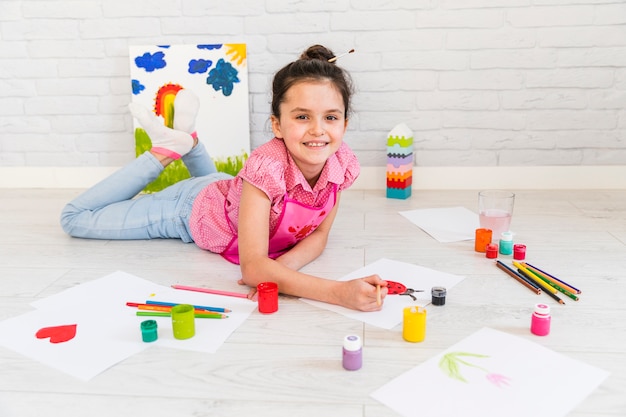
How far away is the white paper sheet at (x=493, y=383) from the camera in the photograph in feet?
2.76

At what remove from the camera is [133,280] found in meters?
1.38

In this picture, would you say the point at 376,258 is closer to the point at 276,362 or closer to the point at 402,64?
→ the point at 276,362

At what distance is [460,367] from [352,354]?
0.18 m

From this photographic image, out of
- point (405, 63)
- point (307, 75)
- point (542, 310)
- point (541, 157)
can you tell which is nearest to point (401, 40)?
point (405, 63)

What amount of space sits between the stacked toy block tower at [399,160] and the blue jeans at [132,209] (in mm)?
715

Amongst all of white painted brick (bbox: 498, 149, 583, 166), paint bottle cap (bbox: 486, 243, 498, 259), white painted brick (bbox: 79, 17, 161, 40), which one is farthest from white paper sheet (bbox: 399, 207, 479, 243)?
white painted brick (bbox: 79, 17, 161, 40)

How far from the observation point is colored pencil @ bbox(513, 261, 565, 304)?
1229 millimetres

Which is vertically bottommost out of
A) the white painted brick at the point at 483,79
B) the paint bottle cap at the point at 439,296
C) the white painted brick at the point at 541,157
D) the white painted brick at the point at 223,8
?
the paint bottle cap at the point at 439,296

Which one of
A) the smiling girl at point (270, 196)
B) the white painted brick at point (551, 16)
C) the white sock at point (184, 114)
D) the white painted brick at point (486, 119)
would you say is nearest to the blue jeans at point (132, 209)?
the smiling girl at point (270, 196)

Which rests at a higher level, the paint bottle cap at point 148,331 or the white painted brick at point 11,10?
the white painted brick at point 11,10

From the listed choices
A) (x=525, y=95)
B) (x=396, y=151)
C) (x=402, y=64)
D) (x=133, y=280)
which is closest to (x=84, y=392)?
(x=133, y=280)

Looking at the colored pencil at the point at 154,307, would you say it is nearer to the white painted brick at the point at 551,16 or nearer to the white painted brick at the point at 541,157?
the white painted brick at the point at 541,157

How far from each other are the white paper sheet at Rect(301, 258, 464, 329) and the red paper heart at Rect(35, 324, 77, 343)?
18.4 inches

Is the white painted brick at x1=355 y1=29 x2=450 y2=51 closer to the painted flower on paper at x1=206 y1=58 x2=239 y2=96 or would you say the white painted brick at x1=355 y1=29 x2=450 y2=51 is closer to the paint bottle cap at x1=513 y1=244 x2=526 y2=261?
the painted flower on paper at x1=206 y1=58 x2=239 y2=96
